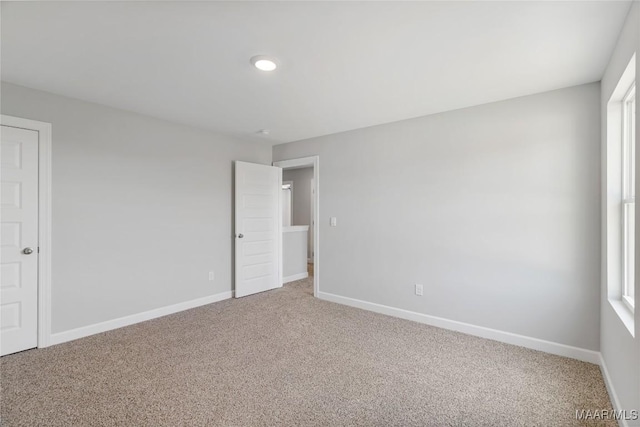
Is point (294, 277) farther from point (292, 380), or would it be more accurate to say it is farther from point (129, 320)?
point (292, 380)

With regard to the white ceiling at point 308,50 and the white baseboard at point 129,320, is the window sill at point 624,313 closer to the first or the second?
the white ceiling at point 308,50

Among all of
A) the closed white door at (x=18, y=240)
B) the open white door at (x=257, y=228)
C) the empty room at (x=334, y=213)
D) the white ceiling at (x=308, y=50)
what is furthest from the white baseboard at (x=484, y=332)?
the closed white door at (x=18, y=240)

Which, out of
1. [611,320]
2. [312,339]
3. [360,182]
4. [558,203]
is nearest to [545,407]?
[611,320]

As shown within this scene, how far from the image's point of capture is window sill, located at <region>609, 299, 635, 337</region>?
1.76 metres

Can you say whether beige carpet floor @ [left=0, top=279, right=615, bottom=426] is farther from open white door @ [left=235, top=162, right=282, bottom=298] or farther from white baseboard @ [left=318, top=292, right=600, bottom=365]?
open white door @ [left=235, top=162, right=282, bottom=298]

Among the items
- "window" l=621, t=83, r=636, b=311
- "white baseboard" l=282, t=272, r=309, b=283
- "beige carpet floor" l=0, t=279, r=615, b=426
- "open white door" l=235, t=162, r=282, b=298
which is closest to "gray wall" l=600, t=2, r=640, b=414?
"window" l=621, t=83, r=636, b=311

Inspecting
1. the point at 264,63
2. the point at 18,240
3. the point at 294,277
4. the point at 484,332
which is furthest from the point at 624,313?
the point at 18,240

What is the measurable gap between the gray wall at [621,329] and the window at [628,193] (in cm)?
13

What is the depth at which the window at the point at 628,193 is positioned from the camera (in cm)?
213

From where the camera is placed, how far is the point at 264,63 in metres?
2.32

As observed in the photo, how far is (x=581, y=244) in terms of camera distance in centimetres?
268

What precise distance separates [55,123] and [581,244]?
490 cm

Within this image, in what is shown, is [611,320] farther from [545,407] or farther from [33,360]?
[33,360]

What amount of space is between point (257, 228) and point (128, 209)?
70.4 inches
